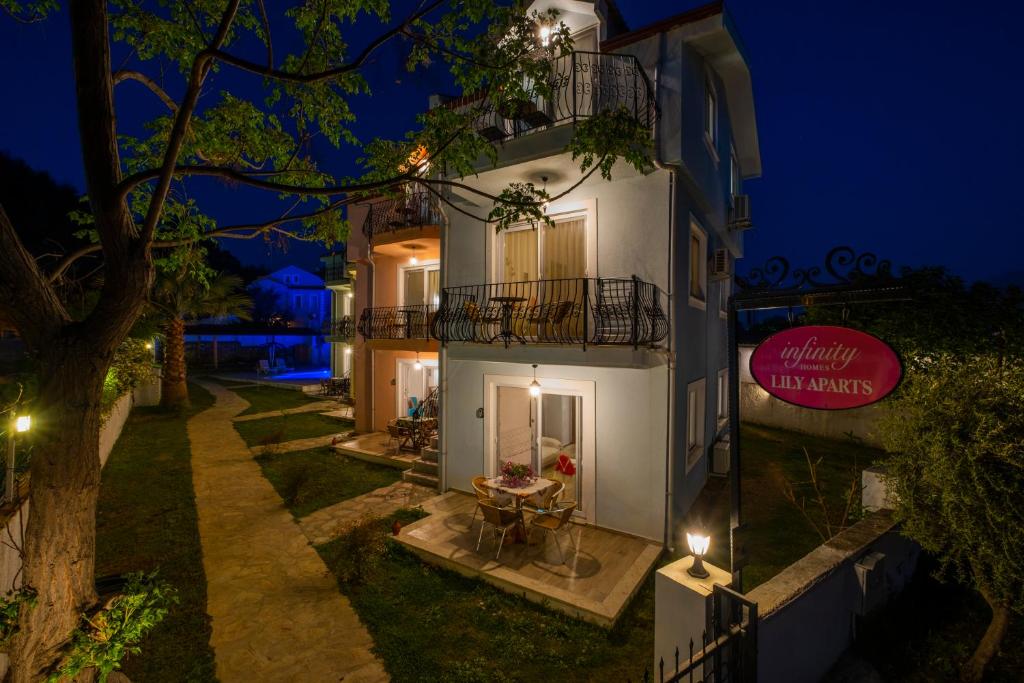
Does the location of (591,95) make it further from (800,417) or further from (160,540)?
(800,417)

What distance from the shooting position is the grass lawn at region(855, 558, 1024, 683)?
4328mm

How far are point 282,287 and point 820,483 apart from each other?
52821mm

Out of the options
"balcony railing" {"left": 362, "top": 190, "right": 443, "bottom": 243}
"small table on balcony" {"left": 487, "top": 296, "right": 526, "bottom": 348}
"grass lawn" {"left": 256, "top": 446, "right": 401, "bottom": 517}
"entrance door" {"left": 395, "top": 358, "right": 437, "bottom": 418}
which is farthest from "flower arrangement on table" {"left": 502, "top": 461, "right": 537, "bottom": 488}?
"entrance door" {"left": 395, "top": 358, "right": 437, "bottom": 418}

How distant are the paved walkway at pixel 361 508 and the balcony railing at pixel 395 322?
13.6 ft

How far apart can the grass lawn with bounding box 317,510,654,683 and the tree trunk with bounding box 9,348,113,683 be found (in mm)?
2769

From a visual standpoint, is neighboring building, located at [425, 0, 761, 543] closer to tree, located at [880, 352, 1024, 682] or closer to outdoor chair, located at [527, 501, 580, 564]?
outdoor chair, located at [527, 501, 580, 564]

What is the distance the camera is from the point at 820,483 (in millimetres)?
9805

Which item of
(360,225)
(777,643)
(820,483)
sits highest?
(360,225)

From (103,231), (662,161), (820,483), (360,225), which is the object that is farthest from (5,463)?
(820,483)

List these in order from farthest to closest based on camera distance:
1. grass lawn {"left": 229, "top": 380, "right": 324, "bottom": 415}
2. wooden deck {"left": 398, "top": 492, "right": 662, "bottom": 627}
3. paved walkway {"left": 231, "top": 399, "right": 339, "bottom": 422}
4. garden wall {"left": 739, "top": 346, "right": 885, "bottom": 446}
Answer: grass lawn {"left": 229, "top": 380, "right": 324, "bottom": 415} < paved walkway {"left": 231, "top": 399, "right": 339, "bottom": 422} < garden wall {"left": 739, "top": 346, "right": 885, "bottom": 446} < wooden deck {"left": 398, "top": 492, "right": 662, "bottom": 627}

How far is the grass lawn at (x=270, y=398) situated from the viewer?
64.4 feet

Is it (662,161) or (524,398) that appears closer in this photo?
(662,161)

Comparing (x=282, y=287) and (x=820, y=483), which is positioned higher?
(x=282, y=287)

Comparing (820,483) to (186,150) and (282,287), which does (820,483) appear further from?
(282,287)
